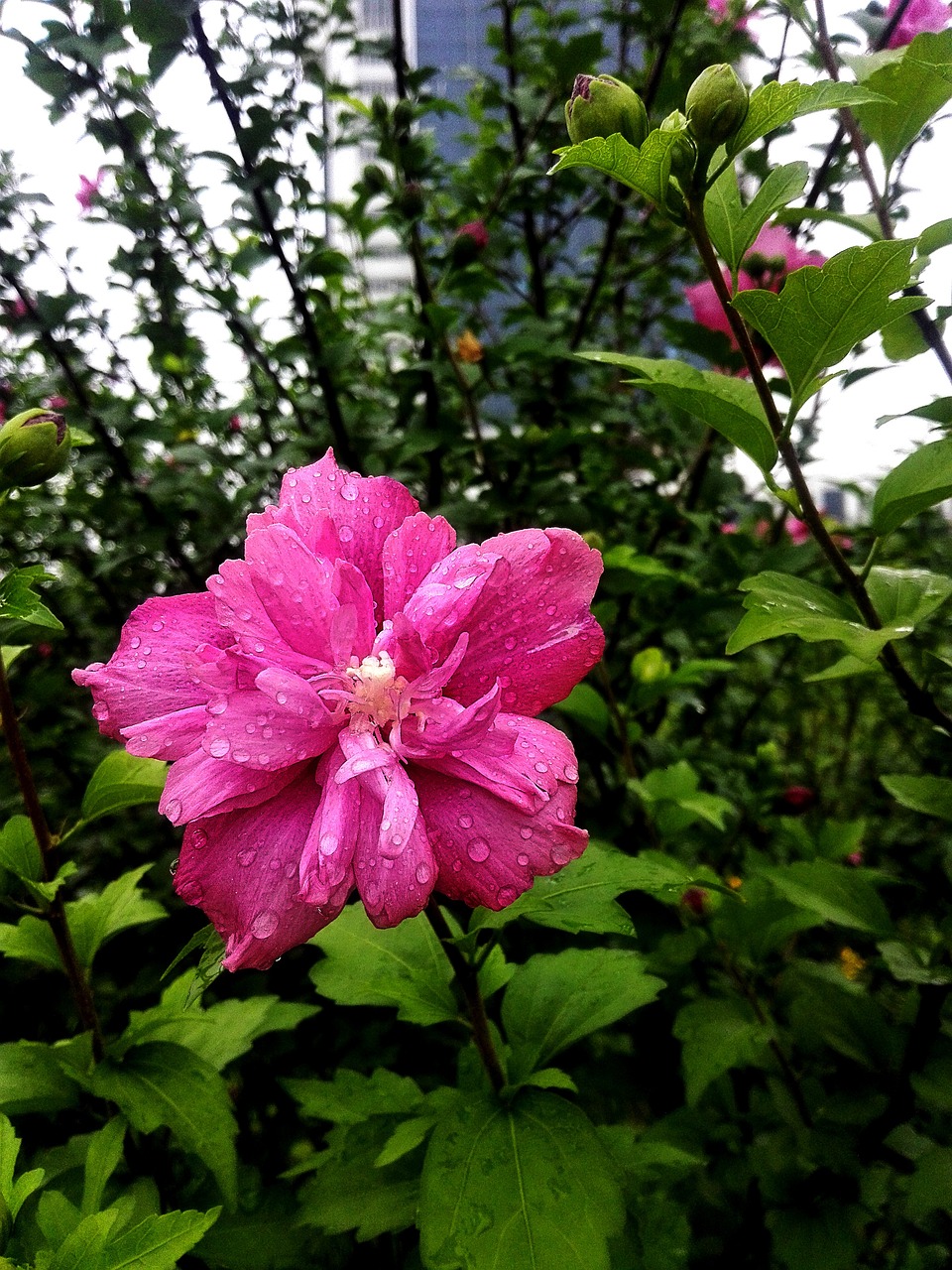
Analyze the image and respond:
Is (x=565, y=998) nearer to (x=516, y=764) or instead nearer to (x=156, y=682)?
(x=516, y=764)

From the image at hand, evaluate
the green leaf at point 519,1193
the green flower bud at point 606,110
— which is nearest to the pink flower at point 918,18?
the green flower bud at point 606,110

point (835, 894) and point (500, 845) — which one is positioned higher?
point (500, 845)

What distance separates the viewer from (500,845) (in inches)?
19.5

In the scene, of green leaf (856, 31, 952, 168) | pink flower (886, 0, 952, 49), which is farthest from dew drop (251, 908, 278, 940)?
pink flower (886, 0, 952, 49)

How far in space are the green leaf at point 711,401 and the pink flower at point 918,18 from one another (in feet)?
2.99

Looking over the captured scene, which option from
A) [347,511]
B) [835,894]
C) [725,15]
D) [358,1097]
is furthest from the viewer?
[725,15]

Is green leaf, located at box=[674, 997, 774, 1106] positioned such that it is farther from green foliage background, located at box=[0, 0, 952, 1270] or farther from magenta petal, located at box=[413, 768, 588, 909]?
magenta petal, located at box=[413, 768, 588, 909]

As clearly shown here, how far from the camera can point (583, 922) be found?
24.1 inches

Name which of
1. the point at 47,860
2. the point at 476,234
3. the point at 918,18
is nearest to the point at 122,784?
the point at 47,860

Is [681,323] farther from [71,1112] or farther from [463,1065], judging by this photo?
[71,1112]

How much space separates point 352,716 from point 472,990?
0.97ft

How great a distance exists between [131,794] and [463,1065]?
0.49 metres

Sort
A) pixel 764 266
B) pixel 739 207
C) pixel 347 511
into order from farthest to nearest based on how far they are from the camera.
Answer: pixel 764 266 < pixel 739 207 < pixel 347 511

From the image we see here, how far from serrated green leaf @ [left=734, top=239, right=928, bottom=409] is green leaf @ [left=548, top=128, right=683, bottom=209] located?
0.11 metres
